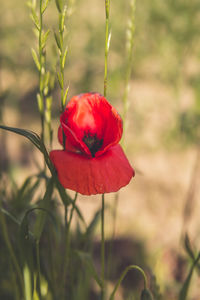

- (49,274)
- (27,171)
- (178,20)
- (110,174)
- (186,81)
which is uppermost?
(178,20)

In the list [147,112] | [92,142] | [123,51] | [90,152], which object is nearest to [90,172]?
[90,152]

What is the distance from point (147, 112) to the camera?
2418 millimetres

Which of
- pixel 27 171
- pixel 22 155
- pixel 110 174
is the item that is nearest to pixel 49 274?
pixel 110 174

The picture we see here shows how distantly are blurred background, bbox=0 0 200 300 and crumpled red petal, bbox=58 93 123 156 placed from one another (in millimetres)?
613

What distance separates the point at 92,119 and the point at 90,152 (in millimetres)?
95

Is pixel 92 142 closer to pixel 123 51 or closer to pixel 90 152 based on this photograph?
pixel 90 152

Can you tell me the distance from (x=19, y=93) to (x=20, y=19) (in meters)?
0.91

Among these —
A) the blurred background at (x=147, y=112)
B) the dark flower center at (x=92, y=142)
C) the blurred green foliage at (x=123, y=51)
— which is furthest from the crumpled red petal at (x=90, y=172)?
the blurred green foliage at (x=123, y=51)

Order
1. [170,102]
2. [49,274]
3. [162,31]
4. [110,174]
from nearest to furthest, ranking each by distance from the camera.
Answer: [110,174] → [49,274] → [170,102] → [162,31]

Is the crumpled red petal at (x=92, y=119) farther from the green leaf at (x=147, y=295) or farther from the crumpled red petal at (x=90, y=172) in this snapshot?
the green leaf at (x=147, y=295)

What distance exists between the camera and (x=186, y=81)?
2582 mm

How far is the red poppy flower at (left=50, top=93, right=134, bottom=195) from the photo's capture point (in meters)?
0.60

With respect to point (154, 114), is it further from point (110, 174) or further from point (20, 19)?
point (110, 174)

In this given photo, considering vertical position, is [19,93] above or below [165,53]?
below
